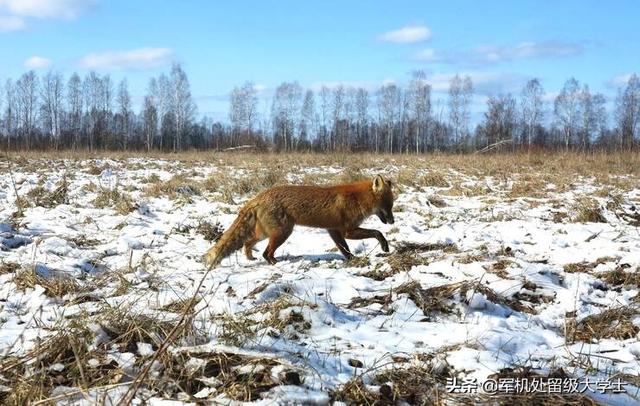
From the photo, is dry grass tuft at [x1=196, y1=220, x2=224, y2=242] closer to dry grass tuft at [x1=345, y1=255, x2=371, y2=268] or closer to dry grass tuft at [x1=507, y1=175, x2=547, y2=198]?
dry grass tuft at [x1=345, y1=255, x2=371, y2=268]

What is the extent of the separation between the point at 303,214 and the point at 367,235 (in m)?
0.95

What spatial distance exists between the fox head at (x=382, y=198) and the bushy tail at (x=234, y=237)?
1.89 metres

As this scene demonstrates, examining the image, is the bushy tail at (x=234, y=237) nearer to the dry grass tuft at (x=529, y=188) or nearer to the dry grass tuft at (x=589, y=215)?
the dry grass tuft at (x=589, y=215)

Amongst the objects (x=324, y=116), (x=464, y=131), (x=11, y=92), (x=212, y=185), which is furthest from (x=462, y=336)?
(x=11, y=92)

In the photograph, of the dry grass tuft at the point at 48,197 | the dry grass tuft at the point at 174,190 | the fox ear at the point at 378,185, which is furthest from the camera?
the dry grass tuft at the point at 174,190

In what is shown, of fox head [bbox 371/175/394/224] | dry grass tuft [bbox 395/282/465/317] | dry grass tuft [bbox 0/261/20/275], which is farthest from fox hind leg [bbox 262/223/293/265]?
dry grass tuft [bbox 0/261/20/275]

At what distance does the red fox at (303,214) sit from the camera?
6.52 meters

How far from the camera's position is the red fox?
6.52 m

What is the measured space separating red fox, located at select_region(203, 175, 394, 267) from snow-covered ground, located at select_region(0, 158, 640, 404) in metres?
0.29

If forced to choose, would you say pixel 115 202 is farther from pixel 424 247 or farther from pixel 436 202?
pixel 436 202

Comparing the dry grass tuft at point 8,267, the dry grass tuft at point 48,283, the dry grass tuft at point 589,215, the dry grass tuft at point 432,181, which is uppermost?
the dry grass tuft at point 432,181

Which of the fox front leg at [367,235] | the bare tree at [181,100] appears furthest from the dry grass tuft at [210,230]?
the bare tree at [181,100]

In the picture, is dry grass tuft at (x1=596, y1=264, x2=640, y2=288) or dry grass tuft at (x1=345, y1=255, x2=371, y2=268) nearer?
dry grass tuft at (x1=596, y1=264, x2=640, y2=288)

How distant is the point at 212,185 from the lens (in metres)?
12.4
